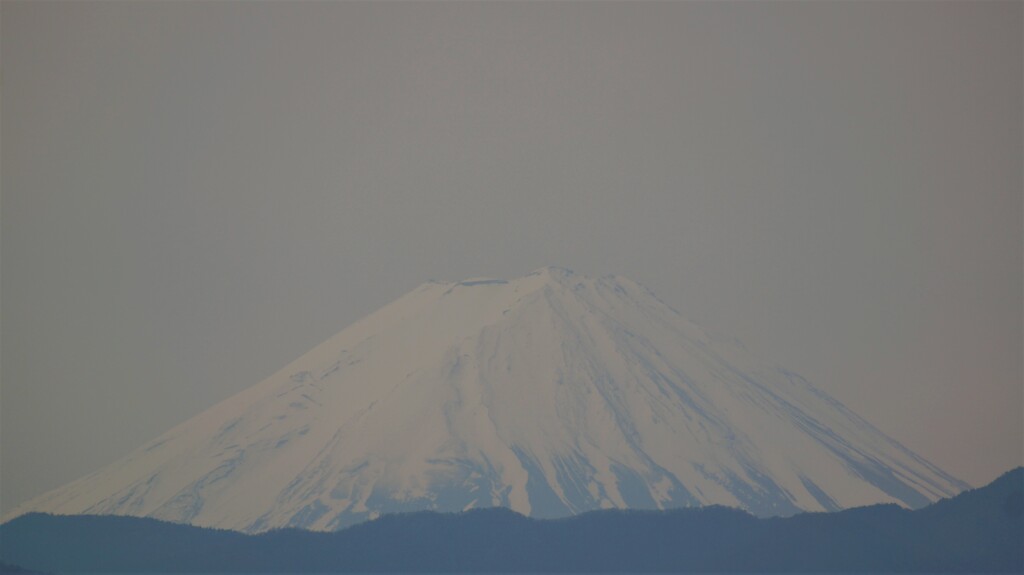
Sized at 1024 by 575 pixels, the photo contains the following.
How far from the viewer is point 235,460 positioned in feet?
125

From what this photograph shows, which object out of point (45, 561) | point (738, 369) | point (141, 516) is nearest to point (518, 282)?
point (738, 369)

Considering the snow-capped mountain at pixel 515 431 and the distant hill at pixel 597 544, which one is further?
the snow-capped mountain at pixel 515 431

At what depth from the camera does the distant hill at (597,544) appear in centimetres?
3359

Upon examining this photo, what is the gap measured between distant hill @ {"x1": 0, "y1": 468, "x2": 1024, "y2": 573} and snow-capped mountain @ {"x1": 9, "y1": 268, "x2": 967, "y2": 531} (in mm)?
668

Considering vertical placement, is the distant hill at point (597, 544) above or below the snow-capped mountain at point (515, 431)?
below

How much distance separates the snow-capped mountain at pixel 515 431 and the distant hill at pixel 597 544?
2.19 feet

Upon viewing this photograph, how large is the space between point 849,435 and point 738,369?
3.31 m

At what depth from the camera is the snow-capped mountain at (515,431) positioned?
3638 centimetres

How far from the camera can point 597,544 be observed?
3403cm

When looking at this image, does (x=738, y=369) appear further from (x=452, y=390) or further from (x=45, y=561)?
(x=45, y=561)

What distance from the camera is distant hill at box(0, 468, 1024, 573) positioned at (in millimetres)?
33594

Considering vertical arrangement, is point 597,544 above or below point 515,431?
below

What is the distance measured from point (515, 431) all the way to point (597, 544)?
4740mm

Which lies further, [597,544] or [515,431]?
[515,431]
